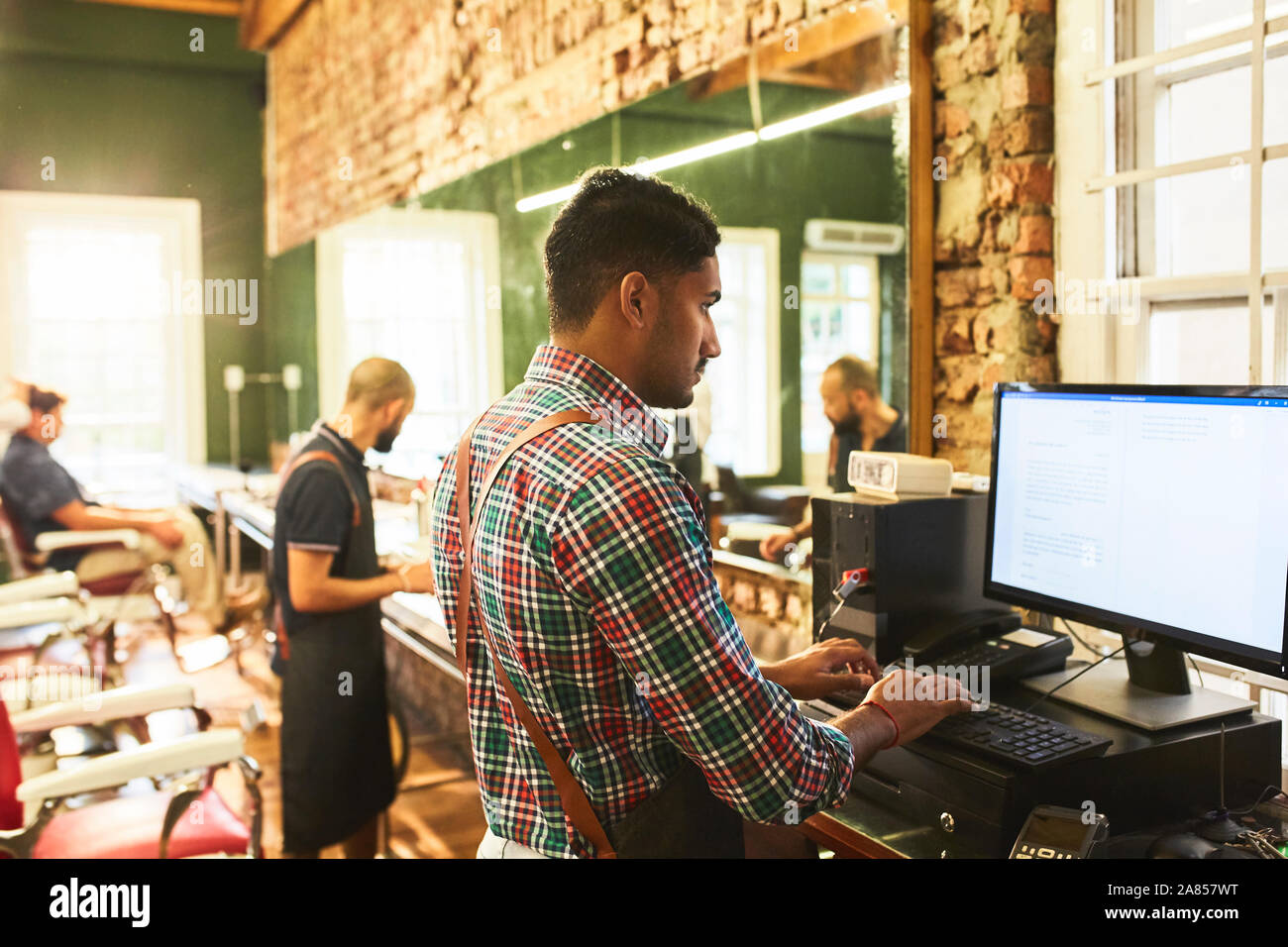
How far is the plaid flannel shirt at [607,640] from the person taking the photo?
113 cm

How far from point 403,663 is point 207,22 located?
15.5 ft

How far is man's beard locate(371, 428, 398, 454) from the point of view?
3174 millimetres


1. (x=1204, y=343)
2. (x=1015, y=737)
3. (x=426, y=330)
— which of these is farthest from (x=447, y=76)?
(x=1015, y=737)

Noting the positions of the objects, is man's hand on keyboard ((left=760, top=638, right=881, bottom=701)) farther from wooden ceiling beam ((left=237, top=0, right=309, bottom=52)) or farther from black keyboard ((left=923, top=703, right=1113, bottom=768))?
wooden ceiling beam ((left=237, top=0, right=309, bottom=52))

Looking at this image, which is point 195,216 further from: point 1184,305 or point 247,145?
point 1184,305

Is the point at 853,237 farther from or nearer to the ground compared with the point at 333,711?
farther from the ground

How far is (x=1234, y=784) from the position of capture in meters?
1.42

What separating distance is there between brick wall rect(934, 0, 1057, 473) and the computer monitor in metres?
0.41

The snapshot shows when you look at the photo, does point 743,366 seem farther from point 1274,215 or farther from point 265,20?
point 265,20

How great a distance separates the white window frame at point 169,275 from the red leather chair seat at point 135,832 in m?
4.54

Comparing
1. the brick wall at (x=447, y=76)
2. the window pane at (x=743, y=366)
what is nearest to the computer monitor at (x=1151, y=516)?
the window pane at (x=743, y=366)

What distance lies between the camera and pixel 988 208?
6.92 feet

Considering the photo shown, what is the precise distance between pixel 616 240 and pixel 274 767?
3747 mm

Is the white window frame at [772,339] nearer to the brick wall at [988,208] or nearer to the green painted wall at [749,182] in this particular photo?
the green painted wall at [749,182]
